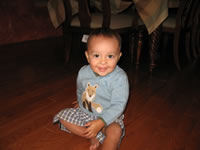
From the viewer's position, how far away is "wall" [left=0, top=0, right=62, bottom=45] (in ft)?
8.68

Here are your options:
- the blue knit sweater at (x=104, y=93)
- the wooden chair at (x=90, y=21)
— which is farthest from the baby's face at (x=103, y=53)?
the wooden chair at (x=90, y=21)

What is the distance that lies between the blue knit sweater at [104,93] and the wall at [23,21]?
2310 mm

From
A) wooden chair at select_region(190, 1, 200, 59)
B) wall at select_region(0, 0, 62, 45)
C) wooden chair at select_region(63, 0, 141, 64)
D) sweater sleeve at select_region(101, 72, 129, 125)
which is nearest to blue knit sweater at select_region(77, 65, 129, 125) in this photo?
sweater sleeve at select_region(101, 72, 129, 125)

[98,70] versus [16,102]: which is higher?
[98,70]

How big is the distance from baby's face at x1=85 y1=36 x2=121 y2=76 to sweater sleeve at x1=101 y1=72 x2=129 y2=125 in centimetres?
7

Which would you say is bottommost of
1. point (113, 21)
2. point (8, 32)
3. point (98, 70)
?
point (8, 32)

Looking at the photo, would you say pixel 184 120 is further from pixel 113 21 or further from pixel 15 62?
pixel 15 62

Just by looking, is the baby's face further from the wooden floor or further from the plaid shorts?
the wooden floor

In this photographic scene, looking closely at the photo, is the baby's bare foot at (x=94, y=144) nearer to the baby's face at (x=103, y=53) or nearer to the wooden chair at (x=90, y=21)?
the baby's face at (x=103, y=53)

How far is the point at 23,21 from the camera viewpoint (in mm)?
2869

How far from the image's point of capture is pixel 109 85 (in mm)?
794

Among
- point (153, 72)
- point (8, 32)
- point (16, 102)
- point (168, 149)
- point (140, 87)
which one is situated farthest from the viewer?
point (8, 32)

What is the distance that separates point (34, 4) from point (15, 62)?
1424 millimetres

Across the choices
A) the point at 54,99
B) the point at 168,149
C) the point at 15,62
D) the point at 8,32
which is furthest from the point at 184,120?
the point at 8,32
